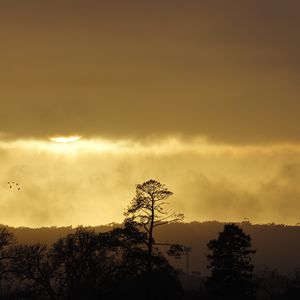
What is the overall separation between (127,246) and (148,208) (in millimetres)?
4145

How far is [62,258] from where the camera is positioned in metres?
95.9

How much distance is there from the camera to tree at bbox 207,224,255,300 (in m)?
65.8

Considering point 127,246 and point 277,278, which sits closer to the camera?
point 127,246

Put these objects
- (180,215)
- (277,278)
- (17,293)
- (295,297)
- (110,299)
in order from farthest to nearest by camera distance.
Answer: (277,278)
(17,293)
(295,297)
(110,299)
(180,215)

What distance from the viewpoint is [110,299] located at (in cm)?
6431

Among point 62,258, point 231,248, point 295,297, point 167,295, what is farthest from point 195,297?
point 167,295

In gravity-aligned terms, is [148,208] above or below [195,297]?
above

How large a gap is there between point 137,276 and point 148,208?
6.38 m

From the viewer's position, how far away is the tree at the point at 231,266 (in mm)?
65806

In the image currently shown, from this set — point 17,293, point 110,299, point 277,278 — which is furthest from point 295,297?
point 277,278

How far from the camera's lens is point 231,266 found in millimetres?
66500

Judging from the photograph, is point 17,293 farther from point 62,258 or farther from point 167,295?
point 167,295

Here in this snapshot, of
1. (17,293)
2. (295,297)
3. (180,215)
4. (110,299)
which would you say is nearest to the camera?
(180,215)

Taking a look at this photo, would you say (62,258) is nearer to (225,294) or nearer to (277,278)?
(225,294)
